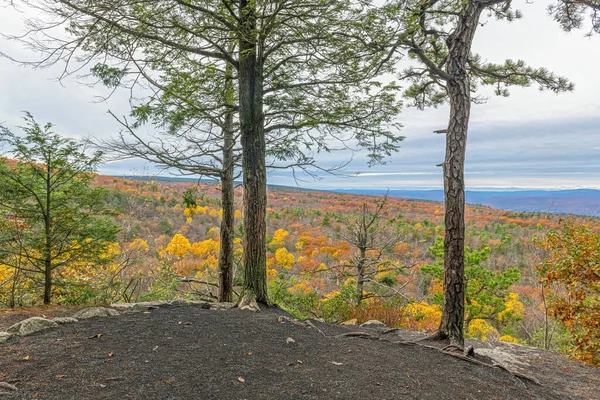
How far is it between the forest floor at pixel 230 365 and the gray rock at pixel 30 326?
0.13 metres

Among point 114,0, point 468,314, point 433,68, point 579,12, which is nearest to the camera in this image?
point 114,0

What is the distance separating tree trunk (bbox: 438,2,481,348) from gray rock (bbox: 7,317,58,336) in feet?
15.5

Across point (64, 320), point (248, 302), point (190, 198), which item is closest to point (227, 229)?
point (190, 198)

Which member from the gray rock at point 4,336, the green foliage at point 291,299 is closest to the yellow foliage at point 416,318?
the green foliage at point 291,299

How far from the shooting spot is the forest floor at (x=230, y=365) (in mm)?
2365

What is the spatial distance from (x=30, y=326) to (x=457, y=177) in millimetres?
5218

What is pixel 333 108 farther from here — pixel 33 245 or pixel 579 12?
pixel 33 245

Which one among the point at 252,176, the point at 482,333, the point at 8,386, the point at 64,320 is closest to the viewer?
the point at 8,386

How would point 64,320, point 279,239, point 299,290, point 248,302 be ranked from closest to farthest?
point 64,320, point 248,302, point 299,290, point 279,239

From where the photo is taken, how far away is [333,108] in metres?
5.54

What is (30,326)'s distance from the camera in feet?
11.0

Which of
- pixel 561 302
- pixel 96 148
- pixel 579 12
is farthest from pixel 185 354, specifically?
pixel 579 12

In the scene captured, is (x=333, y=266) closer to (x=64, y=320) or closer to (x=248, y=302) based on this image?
(x=248, y=302)

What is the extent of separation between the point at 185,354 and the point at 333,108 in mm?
4254
